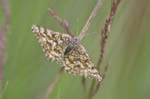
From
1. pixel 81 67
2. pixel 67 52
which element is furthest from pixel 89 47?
pixel 81 67

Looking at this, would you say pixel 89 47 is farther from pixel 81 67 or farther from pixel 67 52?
pixel 81 67

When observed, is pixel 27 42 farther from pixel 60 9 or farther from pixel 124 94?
pixel 124 94

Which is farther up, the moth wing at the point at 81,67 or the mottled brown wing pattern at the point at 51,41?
the mottled brown wing pattern at the point at 51,41

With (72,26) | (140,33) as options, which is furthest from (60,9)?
(140,33)

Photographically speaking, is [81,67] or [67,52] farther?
[67,52]

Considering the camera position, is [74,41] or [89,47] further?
[89,47]
